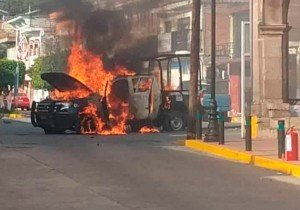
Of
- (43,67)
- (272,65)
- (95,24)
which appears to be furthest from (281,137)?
(43,67)

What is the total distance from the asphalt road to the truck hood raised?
7297mm

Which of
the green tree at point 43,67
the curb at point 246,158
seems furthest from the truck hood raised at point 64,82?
the green tree at point 43,67

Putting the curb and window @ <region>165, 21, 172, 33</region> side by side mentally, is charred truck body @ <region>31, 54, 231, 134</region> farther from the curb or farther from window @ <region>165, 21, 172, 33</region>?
window @ <region>165, 21, 172, 33</region>

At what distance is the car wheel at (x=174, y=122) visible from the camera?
94.8ft

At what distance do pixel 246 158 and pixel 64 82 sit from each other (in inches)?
491

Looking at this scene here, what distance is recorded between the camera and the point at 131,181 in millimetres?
12656

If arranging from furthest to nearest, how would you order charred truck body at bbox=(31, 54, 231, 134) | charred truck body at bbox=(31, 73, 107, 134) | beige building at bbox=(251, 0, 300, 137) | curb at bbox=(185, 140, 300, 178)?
charred truck body at bbox=(31, 54, 231, 134)
charred truck body at bbox=(31, 73, 107, 134)
beige building at bbox=(251, 0, 300, 137)
curb at bbox=(185, 140, 300, 178)

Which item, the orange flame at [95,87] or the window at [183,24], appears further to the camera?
the window at [183,24]

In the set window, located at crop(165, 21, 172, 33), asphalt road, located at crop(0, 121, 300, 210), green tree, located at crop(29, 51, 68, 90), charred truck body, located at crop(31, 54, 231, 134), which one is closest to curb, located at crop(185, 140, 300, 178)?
asphalt road, located at crop(0, 121, 300, 210)

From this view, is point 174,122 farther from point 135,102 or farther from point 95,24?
point 95,24

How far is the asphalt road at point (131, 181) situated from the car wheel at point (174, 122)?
343 inches

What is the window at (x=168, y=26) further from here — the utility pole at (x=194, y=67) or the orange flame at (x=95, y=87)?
the utility pole at (x=194, y=67)

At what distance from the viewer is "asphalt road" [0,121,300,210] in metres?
10.2

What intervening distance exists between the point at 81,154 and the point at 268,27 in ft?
26.5
